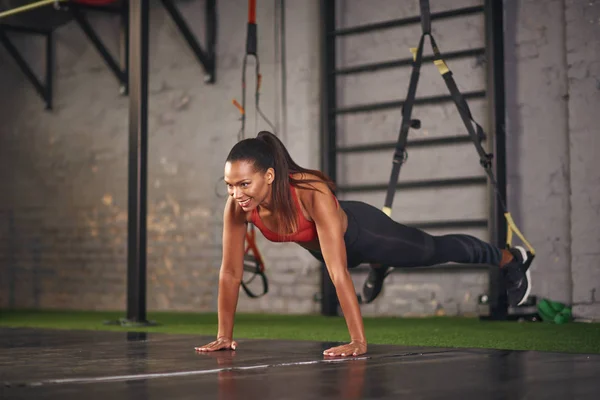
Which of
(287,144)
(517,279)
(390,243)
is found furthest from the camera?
(287,144)

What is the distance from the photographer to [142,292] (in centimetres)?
566

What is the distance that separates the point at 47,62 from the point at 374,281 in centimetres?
565

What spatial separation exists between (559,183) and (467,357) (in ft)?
10.5

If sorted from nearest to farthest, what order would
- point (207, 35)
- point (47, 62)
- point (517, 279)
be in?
point (517, 279)
point (207, 35)
point (47, 62)

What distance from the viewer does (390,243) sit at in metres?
3.59

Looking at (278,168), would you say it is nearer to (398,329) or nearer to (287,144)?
(398,329)

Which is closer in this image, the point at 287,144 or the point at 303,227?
the point at 303,227

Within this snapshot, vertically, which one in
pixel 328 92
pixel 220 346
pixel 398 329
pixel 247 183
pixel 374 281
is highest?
pixel 328 92

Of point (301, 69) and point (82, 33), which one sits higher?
point (82, 33)

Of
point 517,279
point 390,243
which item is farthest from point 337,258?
point 517,279

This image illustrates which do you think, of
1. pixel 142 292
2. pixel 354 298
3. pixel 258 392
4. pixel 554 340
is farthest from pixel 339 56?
pixel 258 392

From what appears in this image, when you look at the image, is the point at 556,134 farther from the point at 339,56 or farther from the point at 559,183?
the point at 339,56

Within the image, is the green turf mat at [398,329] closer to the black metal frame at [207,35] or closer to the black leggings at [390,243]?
the black leggings at [390,243]

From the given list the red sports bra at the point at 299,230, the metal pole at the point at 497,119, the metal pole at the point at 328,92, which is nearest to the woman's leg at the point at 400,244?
the red sports bra at the point at 299,230
